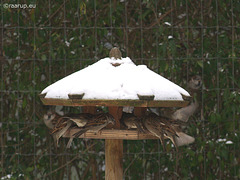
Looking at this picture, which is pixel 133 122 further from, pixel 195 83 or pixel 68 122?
pixel 195 83

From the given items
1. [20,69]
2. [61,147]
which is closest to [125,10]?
[20,69]

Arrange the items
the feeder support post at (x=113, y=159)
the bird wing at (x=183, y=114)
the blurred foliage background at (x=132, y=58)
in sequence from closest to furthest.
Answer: the feeder support post at (x=113, y=159)
the bird wing at (x=183, y=114)
the blurred foliage background at (x=132, y=58)

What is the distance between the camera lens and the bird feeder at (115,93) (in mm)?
2709

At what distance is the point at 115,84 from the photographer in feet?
9.10

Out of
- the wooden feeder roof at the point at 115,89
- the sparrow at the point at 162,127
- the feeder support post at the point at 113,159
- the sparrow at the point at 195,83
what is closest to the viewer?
the wooden feeder roof at the point at 115,89

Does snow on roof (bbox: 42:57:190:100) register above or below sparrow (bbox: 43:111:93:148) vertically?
above

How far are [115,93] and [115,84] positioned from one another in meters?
0.08

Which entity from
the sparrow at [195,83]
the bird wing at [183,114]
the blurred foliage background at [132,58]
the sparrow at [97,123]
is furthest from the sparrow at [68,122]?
the sparrow at [195,83]

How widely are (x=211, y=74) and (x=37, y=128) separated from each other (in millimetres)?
1534

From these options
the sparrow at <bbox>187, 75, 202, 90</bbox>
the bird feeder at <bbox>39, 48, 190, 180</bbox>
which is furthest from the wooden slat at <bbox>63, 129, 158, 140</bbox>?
the sparrow at <bbox>187, 75, 202, 90</bbox>

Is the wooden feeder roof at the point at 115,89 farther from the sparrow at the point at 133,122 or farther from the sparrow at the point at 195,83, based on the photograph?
the sparrow at the point at 195,83

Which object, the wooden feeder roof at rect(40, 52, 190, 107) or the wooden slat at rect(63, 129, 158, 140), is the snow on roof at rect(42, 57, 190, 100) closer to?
the wooden feeder roof at rect(40, 52, 190, 107)

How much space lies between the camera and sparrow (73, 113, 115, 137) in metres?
2.90

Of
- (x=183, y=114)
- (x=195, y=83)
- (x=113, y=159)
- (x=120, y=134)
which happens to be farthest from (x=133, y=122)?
(x=195, y=83)
